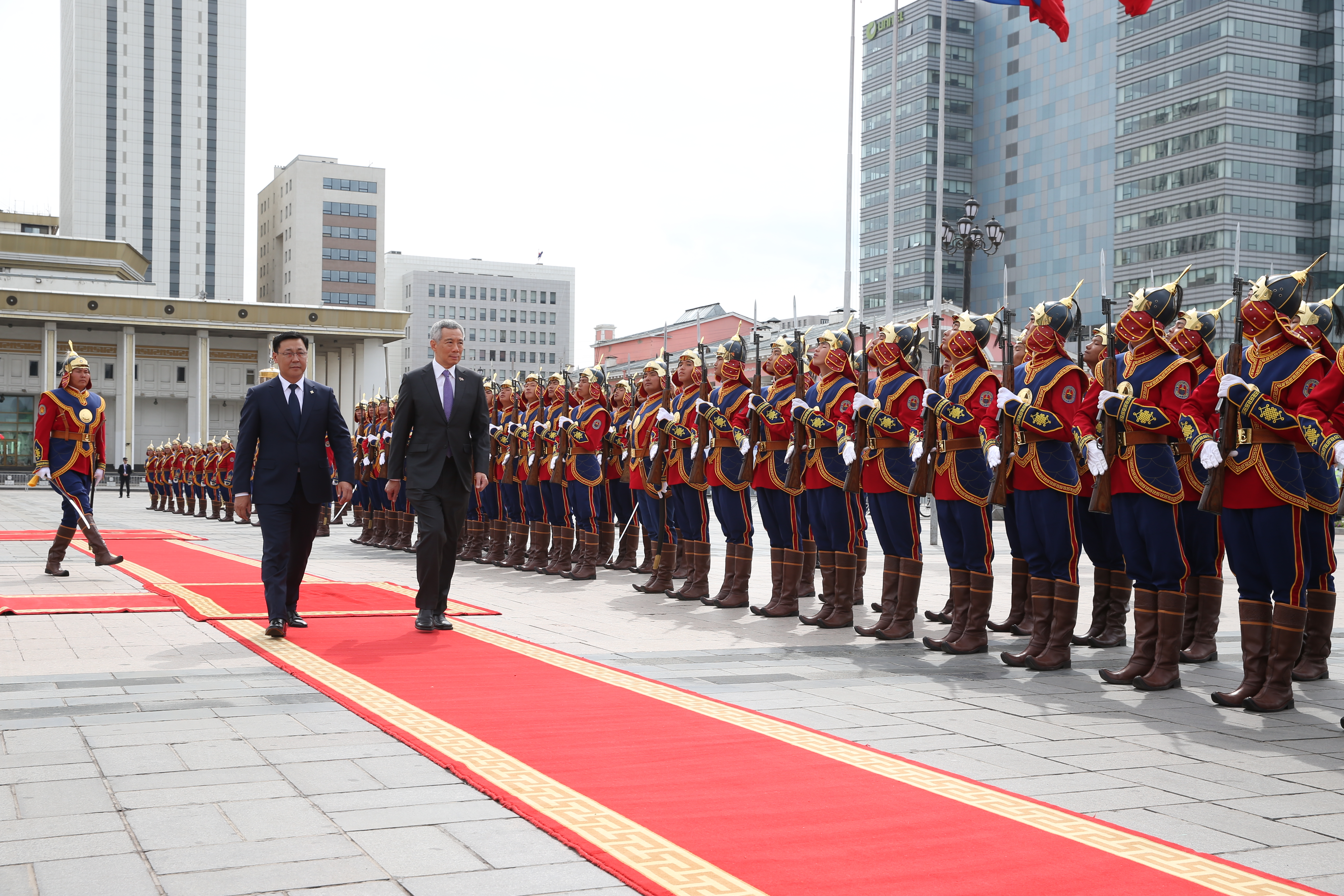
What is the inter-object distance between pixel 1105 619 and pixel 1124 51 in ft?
242

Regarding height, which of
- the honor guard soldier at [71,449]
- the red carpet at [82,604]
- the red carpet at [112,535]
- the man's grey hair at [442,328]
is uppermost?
the man's grey hair at [442,328]

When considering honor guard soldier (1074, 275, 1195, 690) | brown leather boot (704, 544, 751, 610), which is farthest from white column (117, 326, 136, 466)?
honor guard soldier (1074, 275, 1195, 690)

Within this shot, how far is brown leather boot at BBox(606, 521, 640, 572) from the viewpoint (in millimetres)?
14992

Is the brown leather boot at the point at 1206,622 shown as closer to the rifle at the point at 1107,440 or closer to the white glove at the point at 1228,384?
the rifle at the point at 1107,440

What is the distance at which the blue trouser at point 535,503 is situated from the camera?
48.8ft

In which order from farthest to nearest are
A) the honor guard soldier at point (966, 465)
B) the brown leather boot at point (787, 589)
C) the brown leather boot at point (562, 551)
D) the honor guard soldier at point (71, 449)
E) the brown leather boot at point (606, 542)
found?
the brown leather boot at point (606, 542) < the brown leather boot at point (562, 551) < the honor guard soldier at point (71, 449) < the brown leather boot at point (787, 589) < the honor guard soldier at point (966, 465)

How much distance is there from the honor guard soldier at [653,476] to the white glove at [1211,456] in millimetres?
6227

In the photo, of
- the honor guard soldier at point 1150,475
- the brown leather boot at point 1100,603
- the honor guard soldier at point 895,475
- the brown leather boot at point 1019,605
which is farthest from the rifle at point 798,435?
the honor guard soldier at point 1150,475

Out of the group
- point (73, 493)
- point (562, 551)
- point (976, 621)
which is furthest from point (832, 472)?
point (73, 493)

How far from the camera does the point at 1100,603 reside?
9.18m

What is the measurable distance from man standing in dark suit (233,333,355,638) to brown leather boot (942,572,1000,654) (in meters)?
4.24

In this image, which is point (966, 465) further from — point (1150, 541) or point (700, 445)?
point (700, 445)

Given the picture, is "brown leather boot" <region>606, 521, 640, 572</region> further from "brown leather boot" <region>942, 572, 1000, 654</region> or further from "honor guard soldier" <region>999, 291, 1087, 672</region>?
"honor guard soldier" <region>999, 291, 1087, 672</region>

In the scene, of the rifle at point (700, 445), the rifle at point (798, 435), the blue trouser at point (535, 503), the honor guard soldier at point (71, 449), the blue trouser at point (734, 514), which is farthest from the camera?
the blue trouser at point (535, 503)
